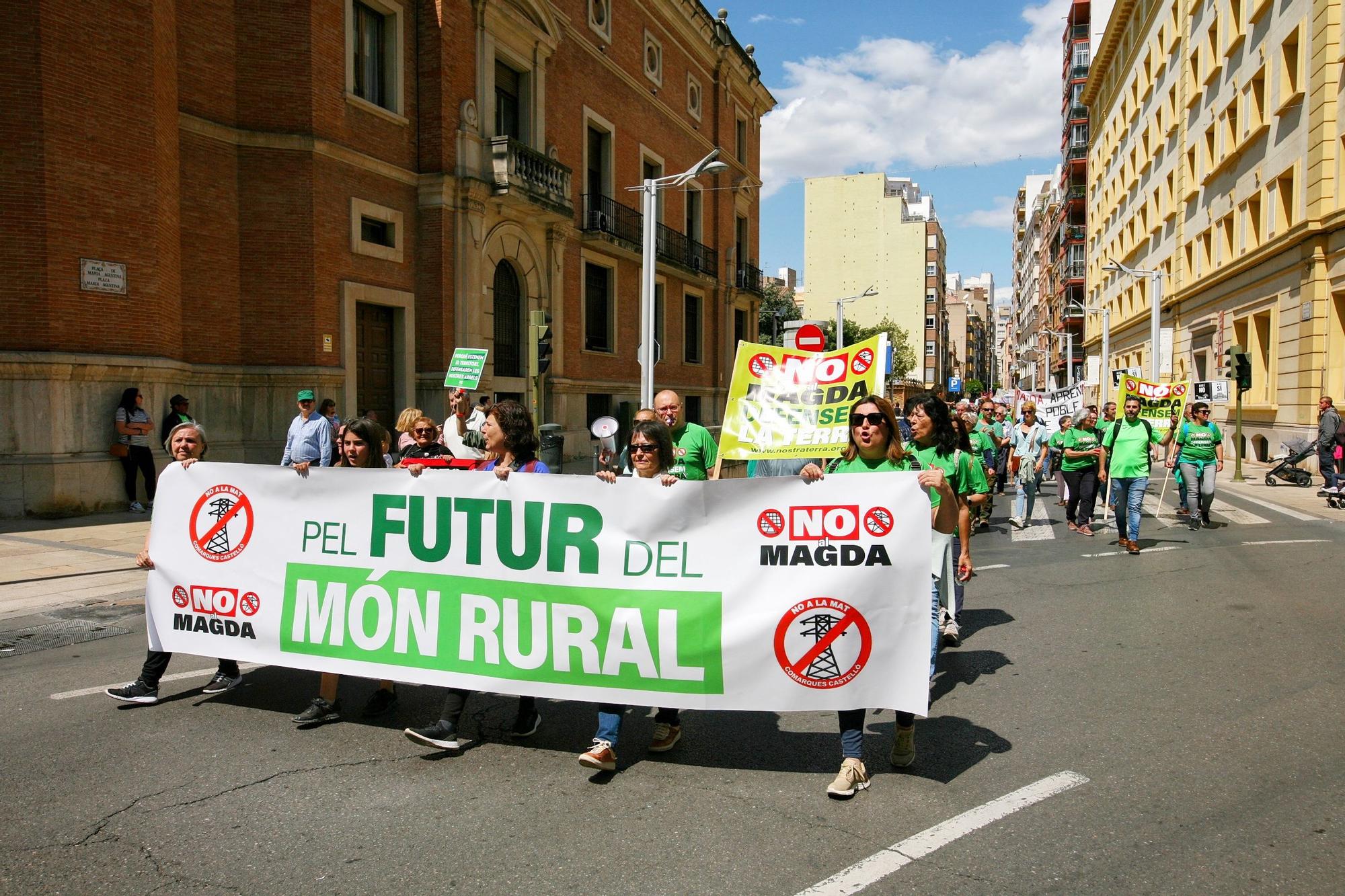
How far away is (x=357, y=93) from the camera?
17.8m

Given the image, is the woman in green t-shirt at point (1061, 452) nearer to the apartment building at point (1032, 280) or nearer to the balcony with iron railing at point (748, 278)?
the balcony with iron railing at point (748, 278)

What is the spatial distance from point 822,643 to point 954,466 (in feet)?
9.17

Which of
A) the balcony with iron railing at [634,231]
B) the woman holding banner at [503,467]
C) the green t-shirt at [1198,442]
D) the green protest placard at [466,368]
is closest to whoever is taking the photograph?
the woman holding banner at [503,467]

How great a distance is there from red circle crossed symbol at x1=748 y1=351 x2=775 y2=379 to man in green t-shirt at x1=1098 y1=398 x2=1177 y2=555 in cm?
528

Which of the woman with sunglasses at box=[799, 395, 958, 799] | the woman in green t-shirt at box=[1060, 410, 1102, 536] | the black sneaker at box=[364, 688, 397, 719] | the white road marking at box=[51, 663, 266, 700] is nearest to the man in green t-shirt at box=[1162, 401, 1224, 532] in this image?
the woman in green t-shirt at box=[1060, 410, 1102, 536]

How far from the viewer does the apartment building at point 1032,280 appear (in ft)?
283

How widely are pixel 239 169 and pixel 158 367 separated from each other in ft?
13.9

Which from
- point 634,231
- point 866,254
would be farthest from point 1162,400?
point 866,254

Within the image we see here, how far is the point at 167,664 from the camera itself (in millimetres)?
5297

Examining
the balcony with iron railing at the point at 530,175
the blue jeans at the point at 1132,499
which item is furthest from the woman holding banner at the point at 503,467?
the balcony with iron railing at the point at 530,175

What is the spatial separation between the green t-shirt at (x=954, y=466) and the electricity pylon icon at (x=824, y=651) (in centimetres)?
191

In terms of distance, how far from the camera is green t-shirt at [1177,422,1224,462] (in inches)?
498

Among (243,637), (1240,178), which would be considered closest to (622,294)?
(1240,178)

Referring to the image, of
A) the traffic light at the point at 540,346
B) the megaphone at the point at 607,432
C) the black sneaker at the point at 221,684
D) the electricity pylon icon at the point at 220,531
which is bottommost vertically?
the black sneaker at the point at 221,684
